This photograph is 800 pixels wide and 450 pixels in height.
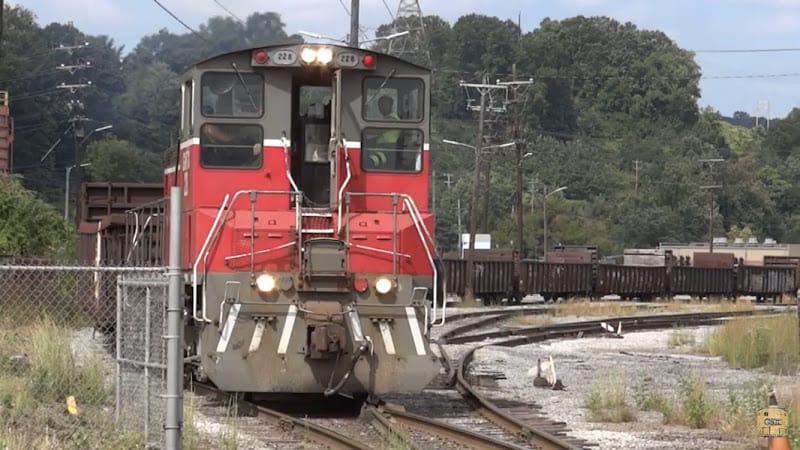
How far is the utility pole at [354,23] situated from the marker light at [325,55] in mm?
17365

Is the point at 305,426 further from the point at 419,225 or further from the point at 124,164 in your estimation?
the point at 124,164

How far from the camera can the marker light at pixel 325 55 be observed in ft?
43.1

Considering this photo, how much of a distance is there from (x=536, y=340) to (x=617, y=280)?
23189mm

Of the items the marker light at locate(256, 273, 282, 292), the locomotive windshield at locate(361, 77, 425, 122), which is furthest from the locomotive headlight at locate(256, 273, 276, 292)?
the locomotive windshield at locate(361, 77, 425, 122)

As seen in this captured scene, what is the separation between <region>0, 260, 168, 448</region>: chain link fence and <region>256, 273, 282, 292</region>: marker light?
1129 mm

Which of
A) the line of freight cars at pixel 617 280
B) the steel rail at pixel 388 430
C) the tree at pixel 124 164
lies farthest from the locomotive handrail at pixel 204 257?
the tree at pixel 124 164

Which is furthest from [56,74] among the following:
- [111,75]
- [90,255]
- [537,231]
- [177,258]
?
[177,258]

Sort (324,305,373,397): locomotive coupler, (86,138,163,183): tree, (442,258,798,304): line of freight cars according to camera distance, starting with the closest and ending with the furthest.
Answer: (324,305,373,397): locomotive coupler
(442,258,798,304): line of freight cars
(86,138,163,183): tree

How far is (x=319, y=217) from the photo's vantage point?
1298 cm

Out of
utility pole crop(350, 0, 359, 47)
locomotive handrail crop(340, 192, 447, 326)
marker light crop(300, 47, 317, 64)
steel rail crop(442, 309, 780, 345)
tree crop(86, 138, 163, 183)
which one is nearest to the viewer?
locomotive handrail crop(340, 192, 447, 326)

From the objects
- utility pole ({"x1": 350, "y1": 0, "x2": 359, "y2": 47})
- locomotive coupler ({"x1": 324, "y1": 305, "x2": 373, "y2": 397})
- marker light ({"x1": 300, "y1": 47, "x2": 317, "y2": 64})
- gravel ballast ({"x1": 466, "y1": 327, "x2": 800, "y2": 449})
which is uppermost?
utility pole ({"x1": 350, "y1": 0, "x2": 359, "y2": 47})

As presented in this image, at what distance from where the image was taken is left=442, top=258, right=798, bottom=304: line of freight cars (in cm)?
4412

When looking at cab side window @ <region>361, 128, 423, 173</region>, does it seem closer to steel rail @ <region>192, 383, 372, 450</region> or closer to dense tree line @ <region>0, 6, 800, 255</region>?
steel rail @ <region>192, 383, 372, 450</region>

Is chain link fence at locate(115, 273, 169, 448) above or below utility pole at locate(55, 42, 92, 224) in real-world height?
below
